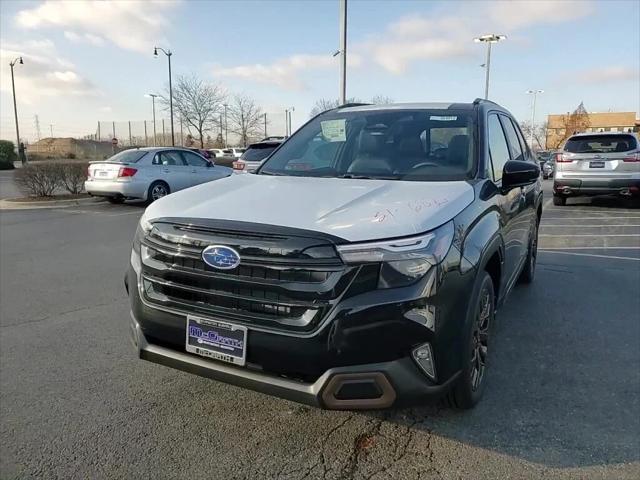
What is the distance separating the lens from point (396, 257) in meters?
2.17

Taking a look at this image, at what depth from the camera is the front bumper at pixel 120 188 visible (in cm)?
1275

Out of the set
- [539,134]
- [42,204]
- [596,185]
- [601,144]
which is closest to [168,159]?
[42,204]

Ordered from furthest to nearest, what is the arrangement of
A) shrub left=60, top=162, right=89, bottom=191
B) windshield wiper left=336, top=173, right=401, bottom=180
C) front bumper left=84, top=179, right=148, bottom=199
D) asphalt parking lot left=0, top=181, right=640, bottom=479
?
shrub left=60, top=162, right=89, bottom=191, front bumper left=84, top=179, right=148, bottom=199, windshield wiper left=336, top=173, right=401, bottom=180, asphalt parking lot left=0, top=181, right=640, bottom=479

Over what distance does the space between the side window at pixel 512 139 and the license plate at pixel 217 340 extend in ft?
9.90

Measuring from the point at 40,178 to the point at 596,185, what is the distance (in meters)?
14.8

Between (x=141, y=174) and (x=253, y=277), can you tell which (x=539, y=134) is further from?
(x=253, y=277)

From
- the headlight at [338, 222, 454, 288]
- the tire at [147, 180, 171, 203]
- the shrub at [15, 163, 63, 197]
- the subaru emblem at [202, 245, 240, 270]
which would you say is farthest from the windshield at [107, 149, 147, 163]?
the headlight at [338, 222, 454, 288]

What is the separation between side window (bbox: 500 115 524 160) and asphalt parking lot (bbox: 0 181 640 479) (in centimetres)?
148

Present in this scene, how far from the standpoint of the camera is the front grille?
2.19 m

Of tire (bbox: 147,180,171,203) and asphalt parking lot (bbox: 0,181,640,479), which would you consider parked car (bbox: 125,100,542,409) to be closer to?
asphalt parking lot (bbox: 0,181,640,479)

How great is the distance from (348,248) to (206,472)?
131 centimetres

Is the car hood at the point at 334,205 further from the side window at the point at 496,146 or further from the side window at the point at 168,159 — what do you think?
the side window at the point at 168,159

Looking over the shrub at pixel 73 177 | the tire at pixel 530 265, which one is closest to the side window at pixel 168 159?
the shrub at pixel 73 177

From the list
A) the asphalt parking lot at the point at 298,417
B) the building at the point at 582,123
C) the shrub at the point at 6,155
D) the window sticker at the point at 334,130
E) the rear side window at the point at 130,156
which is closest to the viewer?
the asphalt parking lot at the point at 298,417
